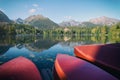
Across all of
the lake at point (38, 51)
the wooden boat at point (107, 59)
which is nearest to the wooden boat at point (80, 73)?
the wooden boat at point (107, 59)

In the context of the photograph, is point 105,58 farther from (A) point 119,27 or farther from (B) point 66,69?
(A) point 119,27

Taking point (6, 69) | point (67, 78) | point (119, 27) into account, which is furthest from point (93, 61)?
point (119, 27)

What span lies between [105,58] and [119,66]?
233cm

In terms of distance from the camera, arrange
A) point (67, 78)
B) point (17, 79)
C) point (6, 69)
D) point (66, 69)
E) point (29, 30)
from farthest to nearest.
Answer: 1. point (29, 30)
2. point (66, 69)
3. point (6, 69)
4. point (67, 78)
5. point (17, 79)

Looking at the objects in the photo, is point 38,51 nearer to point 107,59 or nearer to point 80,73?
point 107,59

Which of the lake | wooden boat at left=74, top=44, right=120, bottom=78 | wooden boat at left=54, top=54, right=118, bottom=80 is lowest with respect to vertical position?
the lake

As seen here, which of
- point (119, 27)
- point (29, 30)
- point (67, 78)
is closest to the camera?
point (67, 78)

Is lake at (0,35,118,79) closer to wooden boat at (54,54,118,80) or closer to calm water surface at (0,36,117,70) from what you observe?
calm water surface at (0,36,117,70)

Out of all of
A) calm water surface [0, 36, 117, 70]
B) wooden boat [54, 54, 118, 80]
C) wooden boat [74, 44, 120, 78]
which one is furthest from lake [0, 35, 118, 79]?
wooden boat [54, 54, 118, 80]

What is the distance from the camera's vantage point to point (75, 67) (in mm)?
11648

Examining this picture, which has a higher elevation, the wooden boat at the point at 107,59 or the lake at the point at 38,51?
the wooden boat at the point at 107,59

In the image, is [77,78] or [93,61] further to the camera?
[93,61]

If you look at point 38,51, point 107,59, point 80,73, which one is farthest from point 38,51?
point 80,73

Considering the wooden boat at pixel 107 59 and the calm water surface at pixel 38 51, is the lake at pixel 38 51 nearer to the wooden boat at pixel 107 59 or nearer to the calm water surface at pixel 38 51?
the calm water surface at pixel 38 51
